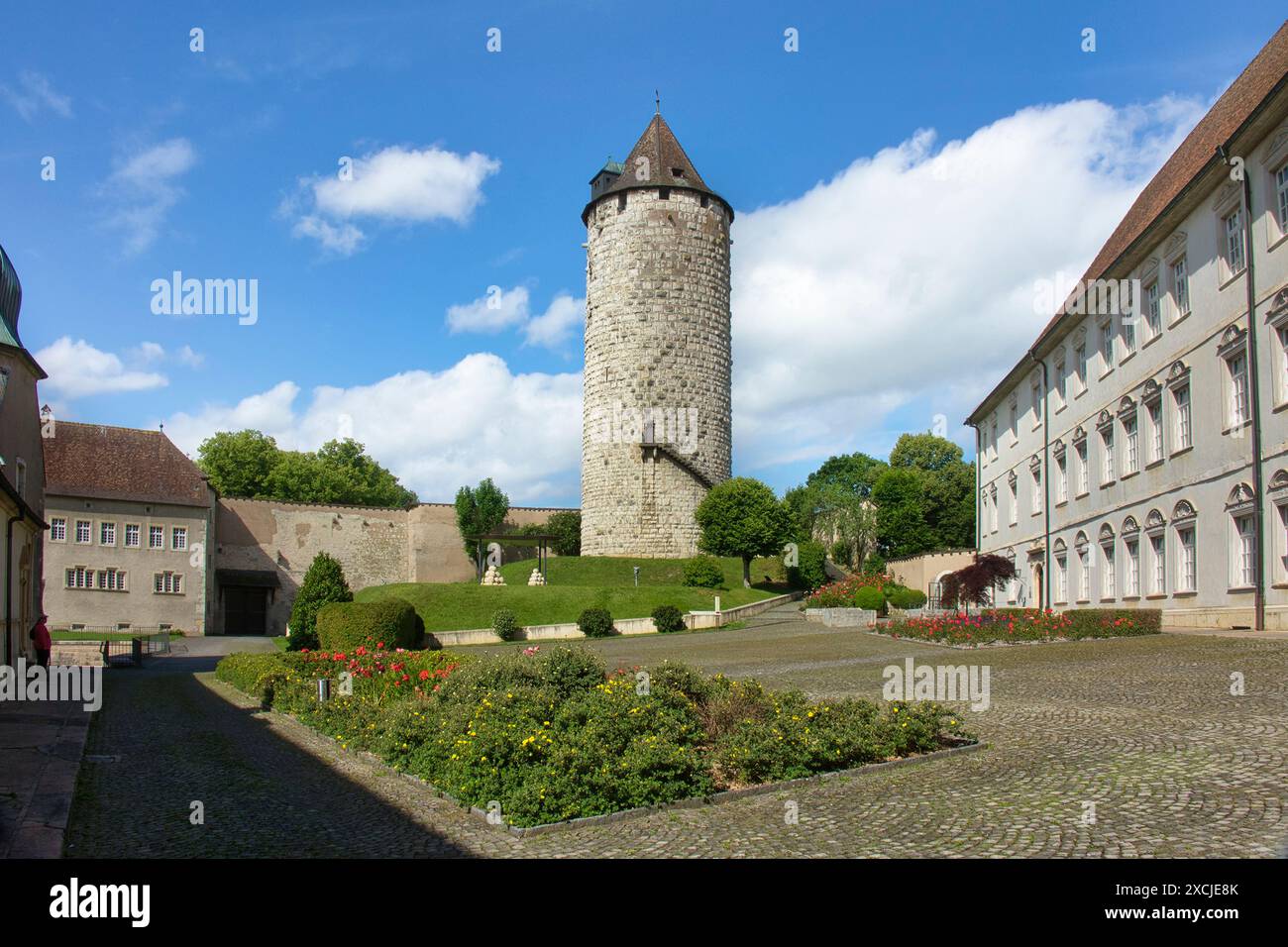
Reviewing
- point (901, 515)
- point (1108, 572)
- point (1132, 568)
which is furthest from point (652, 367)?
point (1132, 568)

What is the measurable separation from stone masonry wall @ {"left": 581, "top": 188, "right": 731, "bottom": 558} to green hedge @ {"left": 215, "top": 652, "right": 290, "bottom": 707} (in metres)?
34.6

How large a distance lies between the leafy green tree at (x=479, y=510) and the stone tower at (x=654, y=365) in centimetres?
1113

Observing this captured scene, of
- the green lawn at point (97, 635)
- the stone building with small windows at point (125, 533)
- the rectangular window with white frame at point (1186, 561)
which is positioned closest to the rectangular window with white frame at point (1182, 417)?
the rectangular window with white frame at point (1186, 561)

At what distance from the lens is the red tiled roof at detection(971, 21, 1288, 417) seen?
76.4 ft

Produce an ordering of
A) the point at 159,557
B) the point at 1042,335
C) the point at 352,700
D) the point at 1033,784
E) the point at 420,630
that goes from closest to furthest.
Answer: the point at 1033,784
the point at 352,700
the point at 420,630
the point at 1042,335
the point at 159,557

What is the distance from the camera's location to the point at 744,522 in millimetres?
55594

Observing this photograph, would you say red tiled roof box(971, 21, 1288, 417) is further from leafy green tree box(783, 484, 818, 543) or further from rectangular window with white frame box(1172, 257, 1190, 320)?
leafy green tree box(783, 484, 818, 543)

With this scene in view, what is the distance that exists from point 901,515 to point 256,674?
194 feet

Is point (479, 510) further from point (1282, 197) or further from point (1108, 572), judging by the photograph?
point (1282, 197)

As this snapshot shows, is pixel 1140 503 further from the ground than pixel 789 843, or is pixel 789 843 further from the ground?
pixel 1140 503

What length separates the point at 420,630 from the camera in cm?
3253
